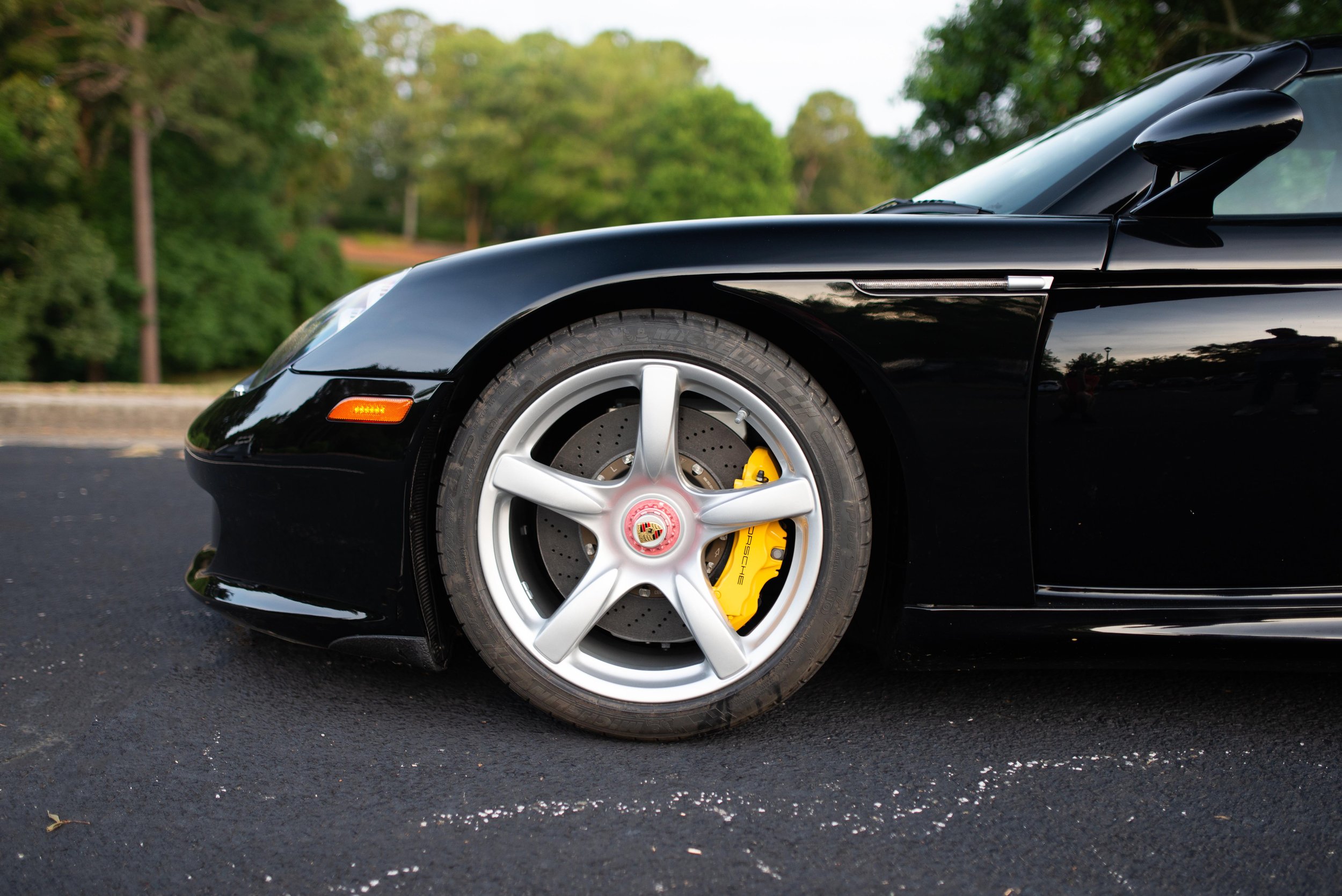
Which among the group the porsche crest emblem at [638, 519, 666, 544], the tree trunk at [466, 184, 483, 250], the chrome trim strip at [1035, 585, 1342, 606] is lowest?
the chrome trim strip at [1035, 585, 1342, 606]

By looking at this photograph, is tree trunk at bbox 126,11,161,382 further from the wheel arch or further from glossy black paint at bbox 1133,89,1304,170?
glossy black paint at bbox 1133,89,1304,170

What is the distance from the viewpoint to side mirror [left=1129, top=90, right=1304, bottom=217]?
58.6 inches

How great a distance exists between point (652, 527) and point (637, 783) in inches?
18.2

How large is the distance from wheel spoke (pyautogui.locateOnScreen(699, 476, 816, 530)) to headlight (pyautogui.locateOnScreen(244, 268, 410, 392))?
786mm

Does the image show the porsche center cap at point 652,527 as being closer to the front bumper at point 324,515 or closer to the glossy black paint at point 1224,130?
the front bumper at point 324,515

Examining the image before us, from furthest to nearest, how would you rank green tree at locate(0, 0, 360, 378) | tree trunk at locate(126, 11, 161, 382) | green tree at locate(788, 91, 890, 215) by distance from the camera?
1. green tree at locate(788, 91, 890, 215)
2. tree trunk at locate(126, 11, 161, 382)
3. green tree at locate(0, 0, 360, 378)

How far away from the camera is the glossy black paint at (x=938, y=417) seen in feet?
5.05

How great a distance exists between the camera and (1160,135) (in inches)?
60.4

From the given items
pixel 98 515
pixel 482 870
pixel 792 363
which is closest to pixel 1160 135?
pixel 792 363

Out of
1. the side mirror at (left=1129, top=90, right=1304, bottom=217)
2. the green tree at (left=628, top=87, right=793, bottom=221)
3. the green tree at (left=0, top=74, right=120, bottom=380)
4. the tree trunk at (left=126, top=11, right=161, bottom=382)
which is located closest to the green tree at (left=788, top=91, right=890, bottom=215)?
the green tree at (left=628, top=87, right=793, bottom=221)

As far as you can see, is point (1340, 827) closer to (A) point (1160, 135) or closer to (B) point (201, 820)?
(A) point (1160, 135)

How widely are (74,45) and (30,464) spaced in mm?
17165

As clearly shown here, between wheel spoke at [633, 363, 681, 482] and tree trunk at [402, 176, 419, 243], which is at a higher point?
tree trunk at [402, 176, 419, 243]

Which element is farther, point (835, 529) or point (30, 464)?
point (30, 464)
